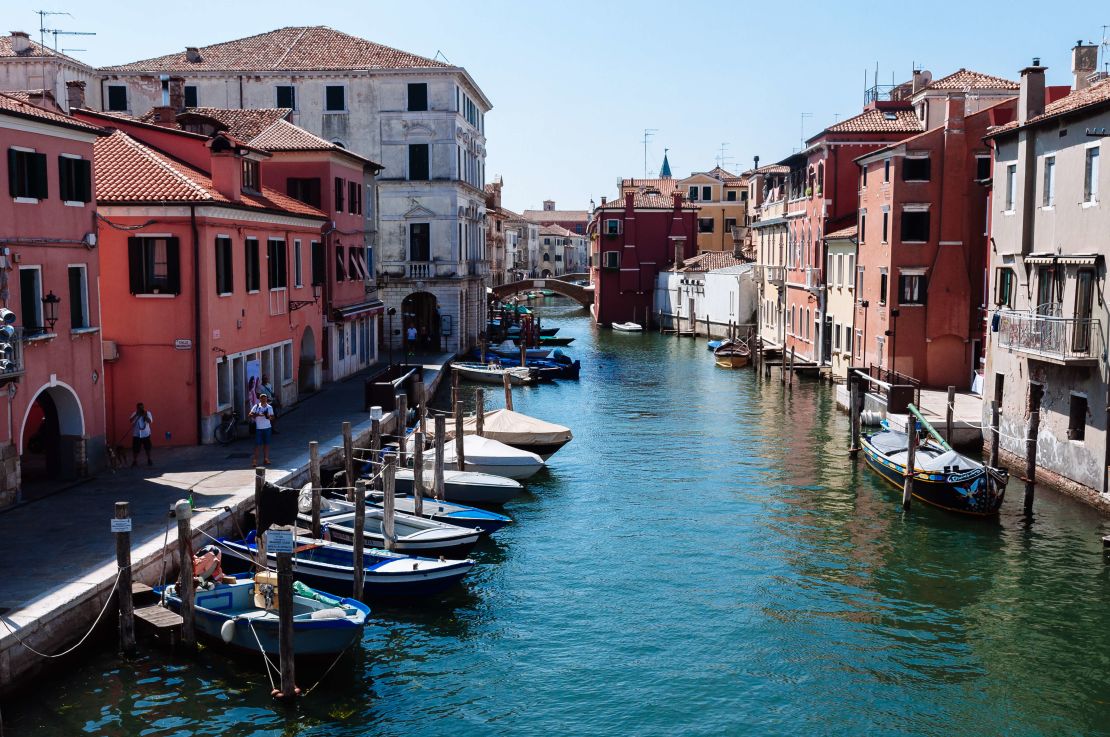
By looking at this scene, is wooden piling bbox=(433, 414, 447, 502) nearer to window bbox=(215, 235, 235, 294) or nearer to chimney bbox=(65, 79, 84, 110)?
window bbox=(215, 235, 235, 294)

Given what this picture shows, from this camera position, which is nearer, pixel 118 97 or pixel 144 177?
pixel 144 177

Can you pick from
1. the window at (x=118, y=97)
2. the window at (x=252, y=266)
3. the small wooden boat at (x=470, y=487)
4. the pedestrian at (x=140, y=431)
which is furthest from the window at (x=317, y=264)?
the window at (x=118, y=97)

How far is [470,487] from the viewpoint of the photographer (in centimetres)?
2492

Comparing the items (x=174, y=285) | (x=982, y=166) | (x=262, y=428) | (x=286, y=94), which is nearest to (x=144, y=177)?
(x=174, y=285)

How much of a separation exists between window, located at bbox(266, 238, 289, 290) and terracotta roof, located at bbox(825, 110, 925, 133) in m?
25.4

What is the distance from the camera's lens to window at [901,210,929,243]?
127 ft

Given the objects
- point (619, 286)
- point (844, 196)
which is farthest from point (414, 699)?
point (619, 286)

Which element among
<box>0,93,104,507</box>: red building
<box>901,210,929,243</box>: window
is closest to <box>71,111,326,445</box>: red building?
<box>0,93,104,507</box>: red building

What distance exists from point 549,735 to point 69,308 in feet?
44.3

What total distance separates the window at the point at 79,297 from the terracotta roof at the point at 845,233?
101ft

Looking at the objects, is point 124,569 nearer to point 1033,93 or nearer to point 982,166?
point 1033,93

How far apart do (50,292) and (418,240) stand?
33941 mm

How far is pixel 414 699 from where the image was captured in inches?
590

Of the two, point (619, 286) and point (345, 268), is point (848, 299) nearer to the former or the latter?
point (345, 268)
